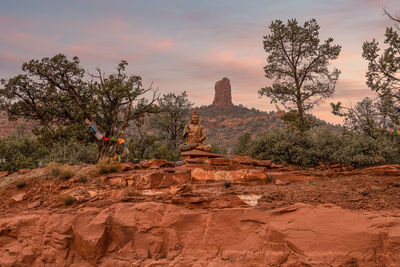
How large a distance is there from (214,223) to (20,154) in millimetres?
20454

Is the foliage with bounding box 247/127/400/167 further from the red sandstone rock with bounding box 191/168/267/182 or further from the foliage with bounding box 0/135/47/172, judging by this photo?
the foliage with bounding box 0/135/47/172

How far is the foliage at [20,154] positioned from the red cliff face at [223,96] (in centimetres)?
7146

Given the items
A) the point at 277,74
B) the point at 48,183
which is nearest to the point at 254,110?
the point at 277,74

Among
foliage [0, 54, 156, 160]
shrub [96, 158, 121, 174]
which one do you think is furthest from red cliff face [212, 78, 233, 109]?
shrub [96, 158, 121, 174]

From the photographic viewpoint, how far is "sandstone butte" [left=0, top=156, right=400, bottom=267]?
475cm

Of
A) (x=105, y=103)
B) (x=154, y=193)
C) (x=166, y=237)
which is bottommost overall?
(x=166, y=237)

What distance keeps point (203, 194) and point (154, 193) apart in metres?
1.71

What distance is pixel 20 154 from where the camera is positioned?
2062 cm

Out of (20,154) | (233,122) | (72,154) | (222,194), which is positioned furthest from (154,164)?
(233,122)

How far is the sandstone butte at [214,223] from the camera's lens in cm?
475

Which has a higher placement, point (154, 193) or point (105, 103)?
point (105, 103)

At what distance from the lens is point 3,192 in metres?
9.27

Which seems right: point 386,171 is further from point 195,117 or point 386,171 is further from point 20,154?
point 20,154

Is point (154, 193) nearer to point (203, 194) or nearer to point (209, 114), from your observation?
point (203, 194)
